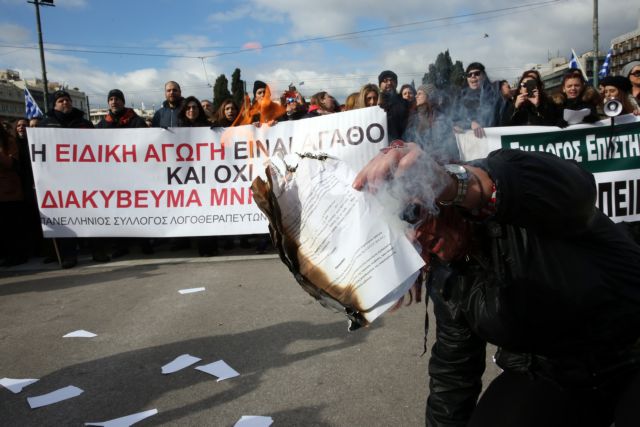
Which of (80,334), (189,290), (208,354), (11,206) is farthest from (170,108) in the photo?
(208,354)

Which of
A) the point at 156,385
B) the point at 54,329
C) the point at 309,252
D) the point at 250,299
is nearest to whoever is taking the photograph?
the point at 309,252

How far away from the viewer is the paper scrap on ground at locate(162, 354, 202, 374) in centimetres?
349

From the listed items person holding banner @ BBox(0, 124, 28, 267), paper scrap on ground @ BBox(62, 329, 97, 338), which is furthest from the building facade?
paper scrap on ground @ BBox(62, 329, 97, 338)

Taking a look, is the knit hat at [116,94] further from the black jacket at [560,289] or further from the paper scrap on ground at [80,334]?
the black jacket at [560,289]

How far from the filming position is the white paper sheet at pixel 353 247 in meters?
1.21

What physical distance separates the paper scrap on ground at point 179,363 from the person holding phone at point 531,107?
3.89 metres

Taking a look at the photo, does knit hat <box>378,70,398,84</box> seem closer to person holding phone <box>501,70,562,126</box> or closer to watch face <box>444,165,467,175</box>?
person holding phone <box>501,70,562,126</box>

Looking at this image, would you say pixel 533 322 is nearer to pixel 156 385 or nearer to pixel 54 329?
pixel 156 385

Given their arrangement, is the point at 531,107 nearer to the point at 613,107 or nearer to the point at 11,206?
the point at 613,107

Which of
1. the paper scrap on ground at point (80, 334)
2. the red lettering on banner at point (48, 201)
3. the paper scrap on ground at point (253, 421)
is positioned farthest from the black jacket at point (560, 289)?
the red lettering on banner at point (48, 201)

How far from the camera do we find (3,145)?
716 cm

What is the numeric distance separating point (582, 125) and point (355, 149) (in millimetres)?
2433

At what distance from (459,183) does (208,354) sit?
297cm

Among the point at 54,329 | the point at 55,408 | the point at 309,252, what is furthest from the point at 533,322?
the point at 54,329
